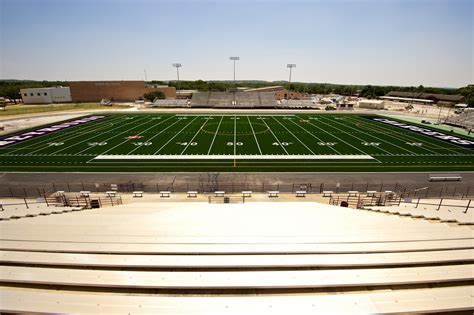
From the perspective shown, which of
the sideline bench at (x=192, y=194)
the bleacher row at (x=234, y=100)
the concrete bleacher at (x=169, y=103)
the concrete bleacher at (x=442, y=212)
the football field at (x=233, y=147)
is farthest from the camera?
the bleacher row at (x=234, y=100)

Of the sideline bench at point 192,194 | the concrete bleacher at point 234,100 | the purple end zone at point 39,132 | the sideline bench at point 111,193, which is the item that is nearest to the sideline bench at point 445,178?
the sideline bench at point 192,194

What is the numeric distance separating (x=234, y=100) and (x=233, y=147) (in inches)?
1947

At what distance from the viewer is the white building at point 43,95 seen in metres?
78.5

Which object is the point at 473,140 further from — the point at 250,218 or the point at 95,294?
the point at 95,294

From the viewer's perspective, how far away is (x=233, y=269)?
5.29 metres

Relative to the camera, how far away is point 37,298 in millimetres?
4219

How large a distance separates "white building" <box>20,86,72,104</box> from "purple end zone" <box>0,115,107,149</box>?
43.3m

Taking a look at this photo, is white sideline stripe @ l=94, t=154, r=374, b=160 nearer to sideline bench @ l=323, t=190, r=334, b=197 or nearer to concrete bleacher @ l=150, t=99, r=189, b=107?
sideline bench @ l=323, t=190, r=334, b=197

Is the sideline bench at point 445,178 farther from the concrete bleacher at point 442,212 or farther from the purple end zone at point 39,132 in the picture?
the purple end zone at point 39,132

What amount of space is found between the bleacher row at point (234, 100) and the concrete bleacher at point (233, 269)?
6670 cm

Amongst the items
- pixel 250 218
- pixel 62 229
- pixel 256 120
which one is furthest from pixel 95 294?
pixel 256 120

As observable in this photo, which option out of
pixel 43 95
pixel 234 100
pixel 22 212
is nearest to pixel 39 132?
pixel 22 212

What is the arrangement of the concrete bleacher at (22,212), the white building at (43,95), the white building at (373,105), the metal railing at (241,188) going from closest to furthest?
the concrete bleacher at (22,212) < the metal railing at (241,188) < the white building at (373,105) < the white building at (43,95)

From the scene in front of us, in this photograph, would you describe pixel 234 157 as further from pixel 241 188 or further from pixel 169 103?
pixel 169 103
